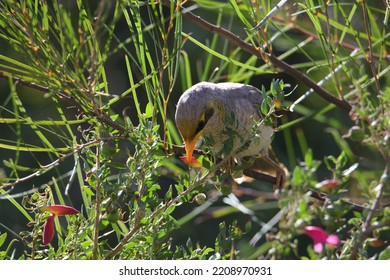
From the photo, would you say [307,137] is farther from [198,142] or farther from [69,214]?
[69,214]

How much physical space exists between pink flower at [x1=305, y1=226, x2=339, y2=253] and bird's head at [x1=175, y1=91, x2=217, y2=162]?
31.2 inches

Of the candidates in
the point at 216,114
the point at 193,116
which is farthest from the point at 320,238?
the point at 216,114

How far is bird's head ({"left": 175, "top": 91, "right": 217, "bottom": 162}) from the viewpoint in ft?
6.02

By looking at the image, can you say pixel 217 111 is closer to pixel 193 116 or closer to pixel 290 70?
pixel 193 116

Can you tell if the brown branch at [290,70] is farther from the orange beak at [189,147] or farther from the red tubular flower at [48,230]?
the red tubular flower at [48,230]

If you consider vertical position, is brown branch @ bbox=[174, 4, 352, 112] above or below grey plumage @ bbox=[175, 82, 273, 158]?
above

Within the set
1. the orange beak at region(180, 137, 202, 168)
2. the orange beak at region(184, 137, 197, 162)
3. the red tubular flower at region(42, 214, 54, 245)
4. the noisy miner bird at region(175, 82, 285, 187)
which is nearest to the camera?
the red tubular flower at region(42, 214, 54, 245)

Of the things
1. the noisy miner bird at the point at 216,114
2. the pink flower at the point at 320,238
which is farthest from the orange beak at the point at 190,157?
the pink flower at the point at 320,238

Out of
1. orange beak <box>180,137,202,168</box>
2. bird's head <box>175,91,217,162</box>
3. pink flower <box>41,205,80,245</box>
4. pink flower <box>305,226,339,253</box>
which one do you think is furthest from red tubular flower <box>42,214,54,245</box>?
bird's head <box>175,91,217,162</box>

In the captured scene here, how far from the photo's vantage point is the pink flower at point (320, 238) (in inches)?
36.9

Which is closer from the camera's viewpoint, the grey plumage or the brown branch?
the brown branch

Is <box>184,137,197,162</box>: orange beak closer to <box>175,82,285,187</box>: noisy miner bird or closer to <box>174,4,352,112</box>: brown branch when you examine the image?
<box>175,82,285,187</box>: noisy miner bird

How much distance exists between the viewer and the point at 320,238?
98 centimetres

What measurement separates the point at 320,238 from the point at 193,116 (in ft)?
3.16
